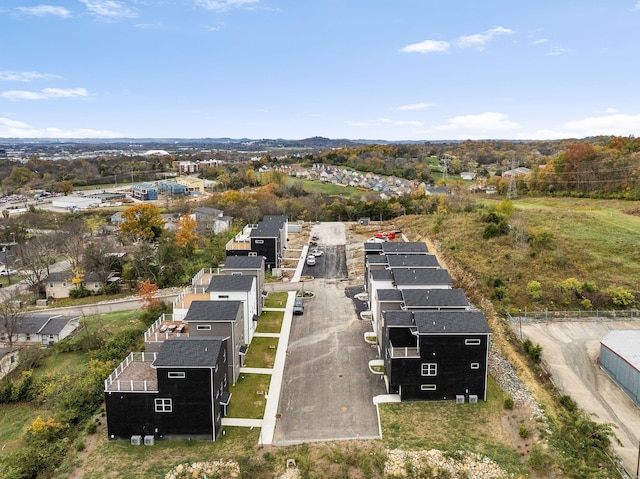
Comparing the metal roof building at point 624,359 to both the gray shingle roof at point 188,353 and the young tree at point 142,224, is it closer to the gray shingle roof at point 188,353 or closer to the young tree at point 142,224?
the gray shingle roof at point 188,353

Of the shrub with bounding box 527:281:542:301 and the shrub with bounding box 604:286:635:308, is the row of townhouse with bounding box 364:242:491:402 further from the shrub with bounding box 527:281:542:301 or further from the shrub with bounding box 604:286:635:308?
the shrub with bounding box 604:286:635:308

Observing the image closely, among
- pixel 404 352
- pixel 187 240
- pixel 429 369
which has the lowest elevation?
pixel 429 369

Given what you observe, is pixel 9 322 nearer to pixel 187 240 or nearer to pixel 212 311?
pixel 212 311

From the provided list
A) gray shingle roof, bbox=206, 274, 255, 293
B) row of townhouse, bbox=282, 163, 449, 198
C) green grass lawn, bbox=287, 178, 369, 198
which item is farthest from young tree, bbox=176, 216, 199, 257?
row of townhouse, bbox=282, 163, 449, 198

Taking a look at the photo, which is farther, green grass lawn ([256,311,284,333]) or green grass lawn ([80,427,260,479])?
green grass lawn ([256,311,284,333])

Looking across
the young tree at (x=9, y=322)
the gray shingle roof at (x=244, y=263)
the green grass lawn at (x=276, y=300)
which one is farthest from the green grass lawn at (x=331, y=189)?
the young tree at (x=9, y=322)

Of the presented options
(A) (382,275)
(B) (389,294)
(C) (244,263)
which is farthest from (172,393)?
(A) (382,275)
